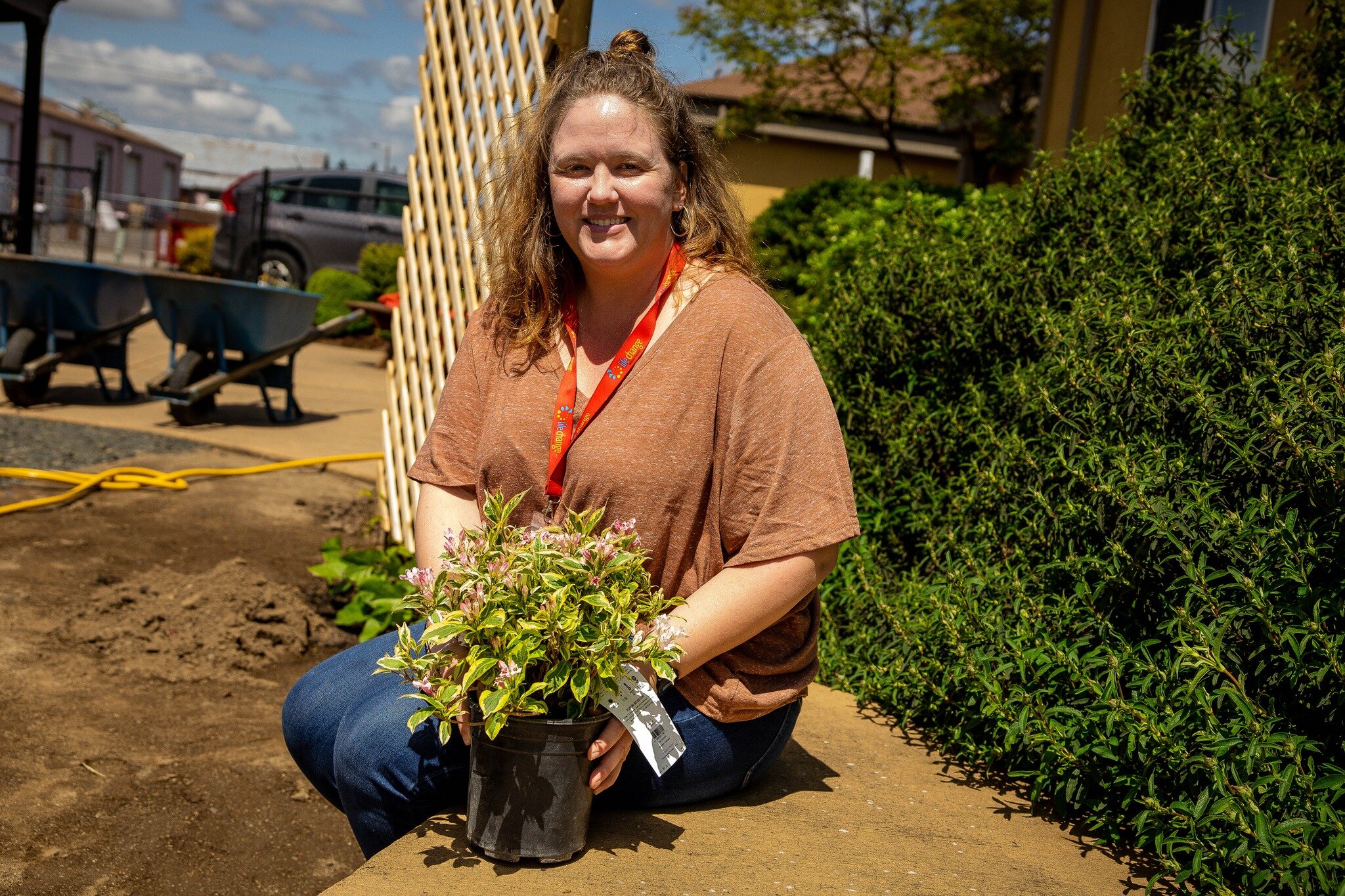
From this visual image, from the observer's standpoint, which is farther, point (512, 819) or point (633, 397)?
point (633, 397)

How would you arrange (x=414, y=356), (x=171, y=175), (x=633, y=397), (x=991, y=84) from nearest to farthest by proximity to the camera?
(x=633, y=397), (x=414, y=356), (x=991, y=84), (x=171, y=175)

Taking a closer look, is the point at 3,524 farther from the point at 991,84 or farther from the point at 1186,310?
the point at 991,84

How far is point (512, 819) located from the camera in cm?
172

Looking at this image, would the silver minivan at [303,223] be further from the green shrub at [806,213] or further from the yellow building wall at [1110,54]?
the yellow building wall at [1110,54]

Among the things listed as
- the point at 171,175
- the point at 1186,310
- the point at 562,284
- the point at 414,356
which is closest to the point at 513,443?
the point at 562,284

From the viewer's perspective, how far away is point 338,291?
14.5 metres

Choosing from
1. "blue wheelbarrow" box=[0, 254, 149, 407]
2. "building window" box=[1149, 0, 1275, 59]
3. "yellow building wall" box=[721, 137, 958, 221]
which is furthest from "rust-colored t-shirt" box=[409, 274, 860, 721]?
"yellow building wall" box=[721, 137, 958, 221]

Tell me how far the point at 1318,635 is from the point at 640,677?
1056 millimetres

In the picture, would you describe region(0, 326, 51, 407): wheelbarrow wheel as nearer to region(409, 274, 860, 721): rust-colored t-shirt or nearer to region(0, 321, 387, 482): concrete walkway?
region(0, 321, 387, 482): concrete walkway

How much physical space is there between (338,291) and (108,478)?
924 centimetres

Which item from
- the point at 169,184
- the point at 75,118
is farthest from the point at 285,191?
the point at 169,184

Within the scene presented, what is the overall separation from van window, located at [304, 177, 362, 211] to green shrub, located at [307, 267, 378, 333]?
2.58 m

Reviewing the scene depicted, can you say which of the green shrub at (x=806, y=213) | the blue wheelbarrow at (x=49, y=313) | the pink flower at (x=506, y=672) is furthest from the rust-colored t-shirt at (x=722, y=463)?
the blue wheelbarrow at (x=49, y=313)

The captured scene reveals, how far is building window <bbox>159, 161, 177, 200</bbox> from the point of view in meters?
63.2
